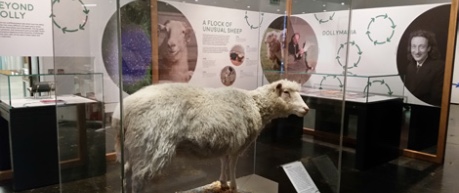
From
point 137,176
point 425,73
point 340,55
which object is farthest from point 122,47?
point 425,73

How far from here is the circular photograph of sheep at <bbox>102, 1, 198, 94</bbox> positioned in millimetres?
1575

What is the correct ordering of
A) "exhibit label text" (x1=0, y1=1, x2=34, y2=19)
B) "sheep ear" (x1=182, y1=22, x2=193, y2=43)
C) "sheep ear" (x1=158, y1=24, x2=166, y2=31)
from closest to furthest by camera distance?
"sheep ear" (x1=158, y1=24, x2=166, y2=31), "sheep ear" (x1=182, y1=22, x2=193, y2=43), "exhibit label text" (x1=0, y1=1, x2=34, y2=19)

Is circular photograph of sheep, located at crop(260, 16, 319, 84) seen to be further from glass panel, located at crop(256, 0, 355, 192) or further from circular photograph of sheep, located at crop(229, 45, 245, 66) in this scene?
circular photograph of sheep, located at crop(229, 45, 245, 66)

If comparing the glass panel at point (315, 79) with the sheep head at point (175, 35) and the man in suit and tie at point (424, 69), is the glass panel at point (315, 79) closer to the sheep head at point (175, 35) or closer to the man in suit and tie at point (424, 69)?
the sheep head at point (175, 35)

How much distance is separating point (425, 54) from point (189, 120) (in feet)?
12.6

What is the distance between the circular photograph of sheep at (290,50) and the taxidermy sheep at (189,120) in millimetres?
642

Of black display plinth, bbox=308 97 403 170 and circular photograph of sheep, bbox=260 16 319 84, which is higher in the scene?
circular photograph of sheep, bbox=260 16 319 84

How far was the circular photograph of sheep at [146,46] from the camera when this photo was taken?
1.58m

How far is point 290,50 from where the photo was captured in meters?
2.66

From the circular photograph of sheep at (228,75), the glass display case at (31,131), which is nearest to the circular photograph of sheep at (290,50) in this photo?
the circular photograph of sheep at (228,75)

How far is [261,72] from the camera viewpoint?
247 centimetres

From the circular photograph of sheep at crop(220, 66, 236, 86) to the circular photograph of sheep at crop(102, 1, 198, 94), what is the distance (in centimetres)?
25

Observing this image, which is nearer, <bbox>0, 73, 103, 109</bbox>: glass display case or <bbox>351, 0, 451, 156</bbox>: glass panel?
<bbox>0, 73, 103, 109</bbox>: glass display case

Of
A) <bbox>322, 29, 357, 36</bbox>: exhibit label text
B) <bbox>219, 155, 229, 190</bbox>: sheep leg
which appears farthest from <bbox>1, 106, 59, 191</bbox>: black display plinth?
<bbox>322, 29, 357, 36</bbox>: exhibit label text
